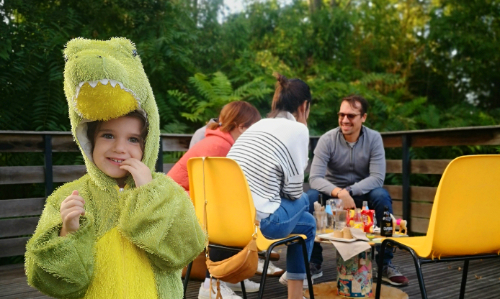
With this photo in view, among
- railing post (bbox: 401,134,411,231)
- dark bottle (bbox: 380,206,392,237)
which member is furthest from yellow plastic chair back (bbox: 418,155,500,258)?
railing post (bbox: 401,134,411,231)

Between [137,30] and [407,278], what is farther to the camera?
[137,30]

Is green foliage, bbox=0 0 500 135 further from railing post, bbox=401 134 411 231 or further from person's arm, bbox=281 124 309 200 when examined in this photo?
person's arm, bbox=281 124 309 200

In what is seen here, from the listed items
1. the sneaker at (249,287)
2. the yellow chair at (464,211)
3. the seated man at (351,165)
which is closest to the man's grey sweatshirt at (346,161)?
the seated man at (351,165)

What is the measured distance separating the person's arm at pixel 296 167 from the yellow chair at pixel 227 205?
0.93ft

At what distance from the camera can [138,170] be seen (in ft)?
3.89

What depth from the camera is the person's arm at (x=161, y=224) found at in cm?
114

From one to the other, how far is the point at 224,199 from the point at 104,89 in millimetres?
1251

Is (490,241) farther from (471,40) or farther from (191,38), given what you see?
(471,40)

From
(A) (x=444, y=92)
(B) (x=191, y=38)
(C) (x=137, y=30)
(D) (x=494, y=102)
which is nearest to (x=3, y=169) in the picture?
(C) (x=137, y=30)

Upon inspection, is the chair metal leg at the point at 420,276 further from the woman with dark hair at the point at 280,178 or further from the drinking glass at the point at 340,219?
the drinking glass at the point at 340,219

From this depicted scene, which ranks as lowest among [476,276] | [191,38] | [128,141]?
[476,276]

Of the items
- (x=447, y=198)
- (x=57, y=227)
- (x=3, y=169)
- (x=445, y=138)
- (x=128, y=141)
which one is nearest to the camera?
(x=57, y=227)

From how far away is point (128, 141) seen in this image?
1231 millimetres

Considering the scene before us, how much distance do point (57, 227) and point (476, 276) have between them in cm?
326
